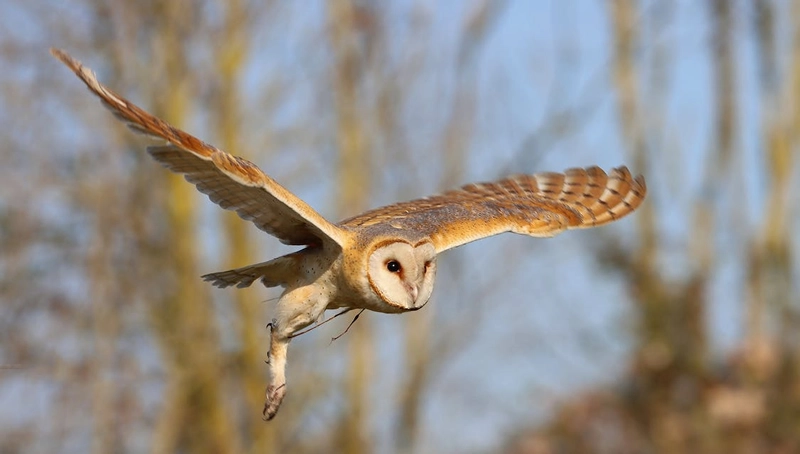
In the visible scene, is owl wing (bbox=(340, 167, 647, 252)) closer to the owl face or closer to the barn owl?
the barn owl

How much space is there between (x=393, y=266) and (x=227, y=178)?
70 centimetres

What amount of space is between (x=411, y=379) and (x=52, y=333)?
5.59 m

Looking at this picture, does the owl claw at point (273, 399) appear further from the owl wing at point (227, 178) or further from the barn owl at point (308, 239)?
the owl wing at point (227, 178)

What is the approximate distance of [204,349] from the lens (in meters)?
12.3

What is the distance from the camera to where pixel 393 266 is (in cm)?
472

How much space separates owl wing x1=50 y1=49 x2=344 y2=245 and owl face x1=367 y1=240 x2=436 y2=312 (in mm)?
185

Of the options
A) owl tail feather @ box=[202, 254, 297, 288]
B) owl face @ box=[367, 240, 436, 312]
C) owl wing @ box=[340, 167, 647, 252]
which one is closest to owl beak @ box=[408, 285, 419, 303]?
owl face @ box=[367, 240, 436, 312]

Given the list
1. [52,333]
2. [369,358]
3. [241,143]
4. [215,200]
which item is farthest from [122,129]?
[215,200]

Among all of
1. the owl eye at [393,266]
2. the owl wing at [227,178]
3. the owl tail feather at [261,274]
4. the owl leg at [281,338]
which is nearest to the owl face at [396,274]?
the owl eye at [393,266]

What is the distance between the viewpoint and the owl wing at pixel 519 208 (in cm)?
521

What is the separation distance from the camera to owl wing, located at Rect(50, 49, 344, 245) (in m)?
4.32

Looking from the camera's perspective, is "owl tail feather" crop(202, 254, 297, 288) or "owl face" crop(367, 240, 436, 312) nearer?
"owl face" crop(367, 240, 436, 312)

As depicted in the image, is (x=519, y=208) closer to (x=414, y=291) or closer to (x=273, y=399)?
(x=414, y=291)

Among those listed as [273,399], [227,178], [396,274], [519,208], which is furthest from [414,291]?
[519,208]
